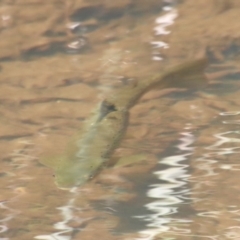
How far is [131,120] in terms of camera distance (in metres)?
2.91

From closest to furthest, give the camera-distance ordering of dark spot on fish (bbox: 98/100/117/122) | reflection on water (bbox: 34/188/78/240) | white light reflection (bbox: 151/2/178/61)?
1. reflection on water (bbox: 34/188/78/240)
2. dark spot on fish (bbox: 98/100/117/122)
3. white light reflection (bbox: 151/2/178/61)

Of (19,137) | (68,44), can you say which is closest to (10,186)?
(19,137)

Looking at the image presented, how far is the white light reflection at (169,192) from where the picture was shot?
7.59 feet

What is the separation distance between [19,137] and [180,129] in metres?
0.90

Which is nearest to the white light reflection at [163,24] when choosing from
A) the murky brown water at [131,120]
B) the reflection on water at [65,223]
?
the murky brown water at [131,120]

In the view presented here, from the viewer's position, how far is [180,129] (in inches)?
112

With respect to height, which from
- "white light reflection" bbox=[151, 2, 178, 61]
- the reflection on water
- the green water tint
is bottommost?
the reflection on water

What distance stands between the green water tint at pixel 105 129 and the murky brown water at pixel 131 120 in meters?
0.09

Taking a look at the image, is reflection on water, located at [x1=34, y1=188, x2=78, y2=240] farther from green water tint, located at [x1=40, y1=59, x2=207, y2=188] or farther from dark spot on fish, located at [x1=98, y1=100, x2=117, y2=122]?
dark spot on fish, located at [x1=98, y1=100, x2=117, y2=122]

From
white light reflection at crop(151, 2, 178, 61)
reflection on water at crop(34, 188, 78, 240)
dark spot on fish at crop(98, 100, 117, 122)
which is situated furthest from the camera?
white light reflection at crop(151, 2, 178, 61)

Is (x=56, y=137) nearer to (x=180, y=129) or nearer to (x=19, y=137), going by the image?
(x=19, y=137)

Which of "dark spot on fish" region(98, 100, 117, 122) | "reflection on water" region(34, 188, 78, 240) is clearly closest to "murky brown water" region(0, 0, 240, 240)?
"reflection on water" region(34, 188, 78, 240)

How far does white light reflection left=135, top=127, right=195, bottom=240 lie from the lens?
2312 millimetres

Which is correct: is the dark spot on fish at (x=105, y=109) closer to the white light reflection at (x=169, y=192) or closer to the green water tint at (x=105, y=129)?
the green water tint at (x=105, y=129)
